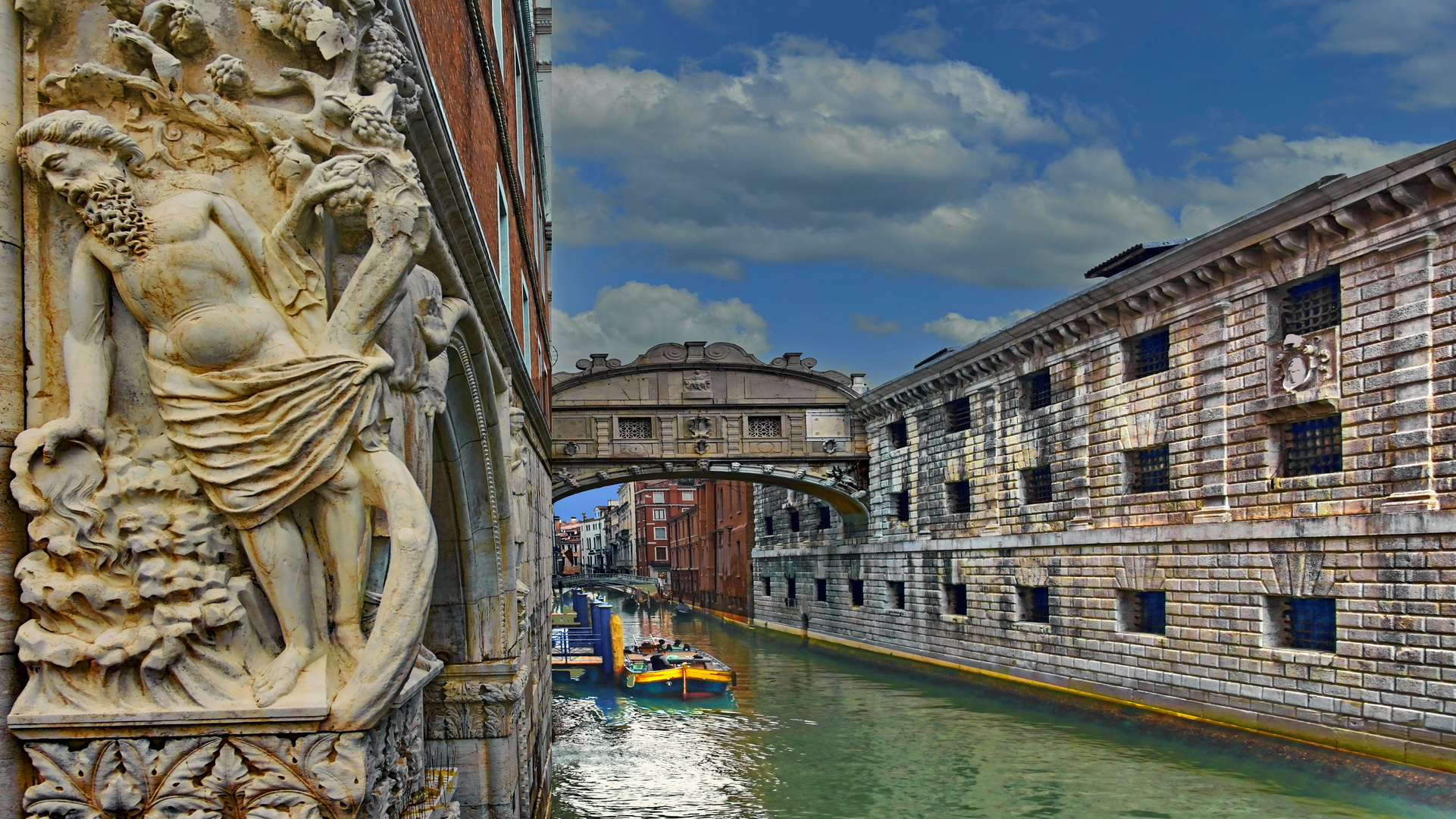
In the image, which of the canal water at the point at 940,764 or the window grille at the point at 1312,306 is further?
the window grille at the point at 1312,306

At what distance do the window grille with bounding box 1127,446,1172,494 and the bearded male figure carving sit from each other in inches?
691

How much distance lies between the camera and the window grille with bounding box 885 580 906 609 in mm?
28859

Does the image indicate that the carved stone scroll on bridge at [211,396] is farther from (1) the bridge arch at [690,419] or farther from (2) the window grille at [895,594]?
(2) the window grille at [895,594]

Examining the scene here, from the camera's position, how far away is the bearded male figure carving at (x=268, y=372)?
310 centimetres

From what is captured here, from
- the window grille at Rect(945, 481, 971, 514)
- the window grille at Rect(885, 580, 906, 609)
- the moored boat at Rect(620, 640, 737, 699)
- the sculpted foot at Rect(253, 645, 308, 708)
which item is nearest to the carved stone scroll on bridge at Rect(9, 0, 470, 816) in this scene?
the sculpted foot at Rect(253, 645, 308, 708)

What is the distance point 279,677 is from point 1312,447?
16.1 meters

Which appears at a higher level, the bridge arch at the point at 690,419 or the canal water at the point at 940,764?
the bridge arch at the point at 690,419

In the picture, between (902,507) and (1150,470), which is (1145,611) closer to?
(1150,470)

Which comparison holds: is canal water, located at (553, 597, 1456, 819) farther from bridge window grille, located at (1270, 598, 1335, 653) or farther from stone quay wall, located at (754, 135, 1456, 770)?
bridge window grille, located at (1270, 598, 1335, 653)

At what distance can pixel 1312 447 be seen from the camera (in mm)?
15633

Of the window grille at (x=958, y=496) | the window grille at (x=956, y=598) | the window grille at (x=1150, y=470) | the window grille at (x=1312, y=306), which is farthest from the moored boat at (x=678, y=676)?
the window grille at (x=1312, y=306)

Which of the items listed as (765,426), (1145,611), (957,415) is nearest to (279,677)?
(1145,611)

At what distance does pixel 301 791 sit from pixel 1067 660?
791 inches

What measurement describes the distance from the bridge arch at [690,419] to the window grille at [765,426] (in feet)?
0.07
